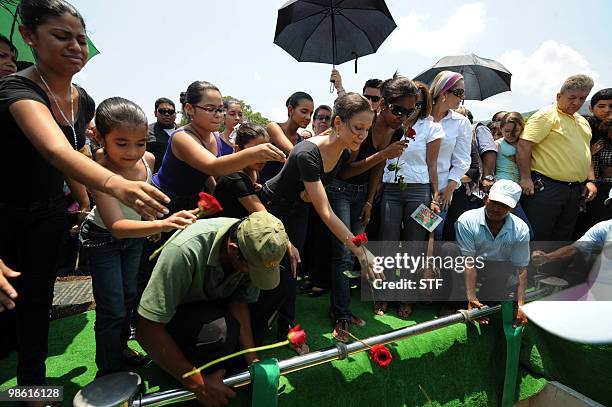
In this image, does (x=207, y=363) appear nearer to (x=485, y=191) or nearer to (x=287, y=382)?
(x=287, y=382)

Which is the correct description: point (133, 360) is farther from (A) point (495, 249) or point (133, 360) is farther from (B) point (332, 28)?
(B) point (332, 28)

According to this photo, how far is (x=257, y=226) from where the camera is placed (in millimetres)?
1493

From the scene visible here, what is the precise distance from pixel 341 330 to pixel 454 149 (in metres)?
1.98

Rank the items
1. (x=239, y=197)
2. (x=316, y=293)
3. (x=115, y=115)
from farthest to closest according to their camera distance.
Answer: (x=316, y=293), (x=239, y=197), (x=115, y=115)

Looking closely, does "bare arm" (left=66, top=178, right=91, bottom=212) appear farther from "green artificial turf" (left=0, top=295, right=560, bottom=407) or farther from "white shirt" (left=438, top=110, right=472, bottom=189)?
"white shirt" (left=438, top=110, right=472, bottom=189)

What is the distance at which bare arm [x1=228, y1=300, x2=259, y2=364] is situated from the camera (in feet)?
6.13

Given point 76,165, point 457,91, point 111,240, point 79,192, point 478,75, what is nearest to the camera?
point 76,165

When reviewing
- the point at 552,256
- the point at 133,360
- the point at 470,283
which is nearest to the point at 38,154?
the point at 133,360

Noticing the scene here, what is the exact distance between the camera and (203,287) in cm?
Answer: 172

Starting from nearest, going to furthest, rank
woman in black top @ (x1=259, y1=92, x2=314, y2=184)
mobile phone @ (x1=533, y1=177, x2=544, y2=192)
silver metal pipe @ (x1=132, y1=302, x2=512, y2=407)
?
silver metal pipe @ (x1=132, y1=302, x2=512, y2=407)
woman in black top @ (x1=259, y1=92, x2=314, y2=184)
mobile phone @ (x1=533, y1=177, x2=544, y2=192)

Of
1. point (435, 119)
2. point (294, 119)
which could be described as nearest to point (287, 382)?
point (294, 119)

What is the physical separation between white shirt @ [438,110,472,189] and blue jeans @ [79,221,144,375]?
264cm

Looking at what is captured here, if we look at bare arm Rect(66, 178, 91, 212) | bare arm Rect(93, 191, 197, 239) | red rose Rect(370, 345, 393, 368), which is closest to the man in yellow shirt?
red rose Rect(370, 345, 393, 368)

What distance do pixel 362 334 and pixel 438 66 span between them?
5012 millimetres
